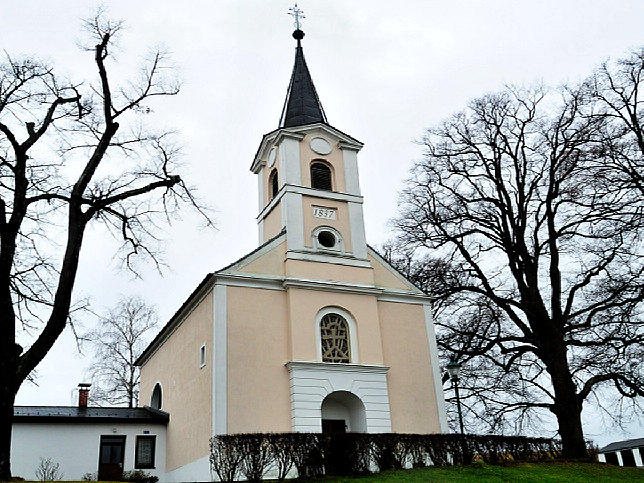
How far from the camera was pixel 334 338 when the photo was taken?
21812 mm

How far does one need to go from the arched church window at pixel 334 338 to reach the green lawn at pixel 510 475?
5636 millimetres

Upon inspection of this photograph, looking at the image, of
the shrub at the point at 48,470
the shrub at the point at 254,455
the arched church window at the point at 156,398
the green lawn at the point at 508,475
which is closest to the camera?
the green lawn at the point at 508,475

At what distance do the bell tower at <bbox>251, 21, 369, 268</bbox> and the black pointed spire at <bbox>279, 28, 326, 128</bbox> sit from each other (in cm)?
6

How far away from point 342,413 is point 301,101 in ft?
44.8

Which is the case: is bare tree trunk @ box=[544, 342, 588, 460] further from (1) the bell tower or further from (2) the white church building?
(1) the bell tower

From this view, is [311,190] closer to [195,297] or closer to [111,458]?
[195,297]

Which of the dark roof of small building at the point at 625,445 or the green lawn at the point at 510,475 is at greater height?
the dark roof of small building at the point at 625,445

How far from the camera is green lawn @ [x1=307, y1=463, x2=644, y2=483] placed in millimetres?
15461

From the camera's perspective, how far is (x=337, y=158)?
84.4 feet

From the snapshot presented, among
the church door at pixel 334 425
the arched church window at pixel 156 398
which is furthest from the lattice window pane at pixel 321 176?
the arched church window at pixel 156 398

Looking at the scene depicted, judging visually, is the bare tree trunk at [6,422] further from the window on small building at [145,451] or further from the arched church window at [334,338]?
the window on small building at [145,451]

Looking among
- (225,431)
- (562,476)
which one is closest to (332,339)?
(225,431)

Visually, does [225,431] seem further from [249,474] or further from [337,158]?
[337,158]

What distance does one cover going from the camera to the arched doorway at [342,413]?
2114 cm
